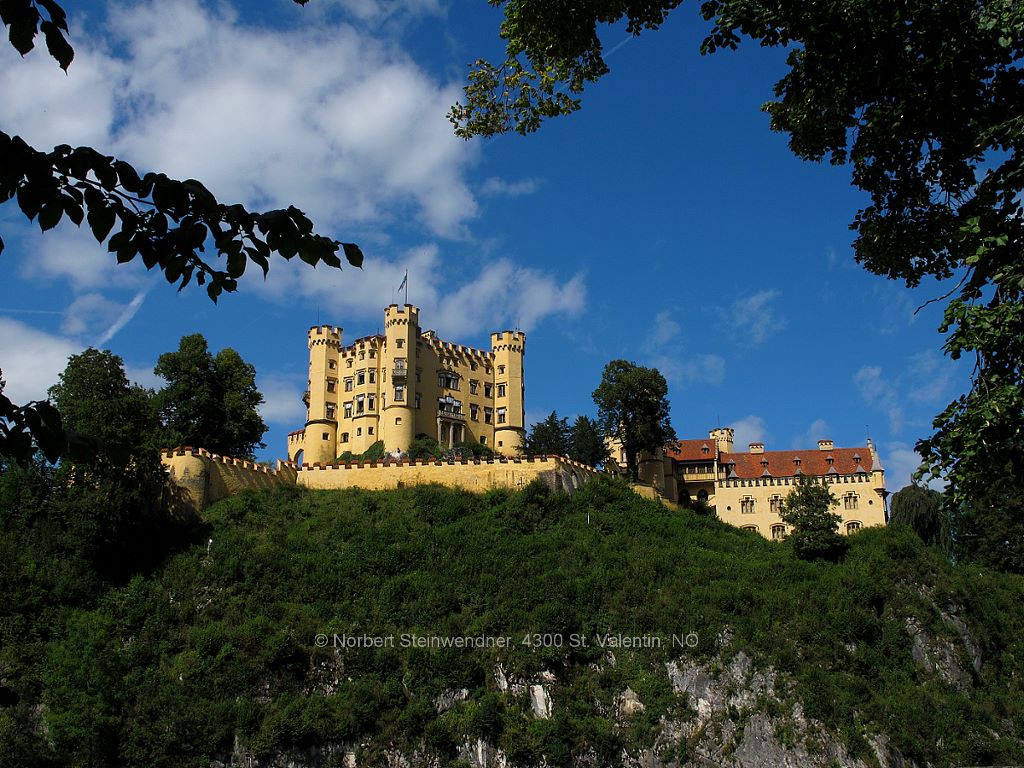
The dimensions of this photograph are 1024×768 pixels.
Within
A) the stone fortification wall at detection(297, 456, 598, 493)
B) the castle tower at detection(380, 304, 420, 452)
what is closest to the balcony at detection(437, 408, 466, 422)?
the castle tower at detection(380, 304, 420, 452)

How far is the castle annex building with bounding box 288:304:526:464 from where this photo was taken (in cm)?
6209

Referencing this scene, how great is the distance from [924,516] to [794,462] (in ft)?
34.7

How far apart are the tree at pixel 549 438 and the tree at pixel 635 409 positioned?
2.61 m

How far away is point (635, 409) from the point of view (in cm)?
6247

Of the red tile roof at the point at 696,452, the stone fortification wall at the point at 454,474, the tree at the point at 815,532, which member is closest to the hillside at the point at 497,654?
the tree at the point at 815,532

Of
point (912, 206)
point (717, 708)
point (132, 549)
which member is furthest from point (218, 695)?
point (912, 206)

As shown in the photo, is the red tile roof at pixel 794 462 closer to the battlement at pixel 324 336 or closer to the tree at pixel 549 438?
the tree at pixel 549 438

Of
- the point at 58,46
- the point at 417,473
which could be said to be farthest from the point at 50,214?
the point at 417,473

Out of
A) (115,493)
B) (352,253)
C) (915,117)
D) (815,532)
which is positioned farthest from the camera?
(815,532)

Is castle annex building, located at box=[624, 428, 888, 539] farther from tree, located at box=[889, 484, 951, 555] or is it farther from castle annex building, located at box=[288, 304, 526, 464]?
castle annex building, located at box=[288, 304, 526, 464]

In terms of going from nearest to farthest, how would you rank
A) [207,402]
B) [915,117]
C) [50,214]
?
[50,214] → [915,117] → [207,402]

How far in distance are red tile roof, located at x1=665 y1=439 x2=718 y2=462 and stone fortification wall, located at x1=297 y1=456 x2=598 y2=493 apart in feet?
61.5

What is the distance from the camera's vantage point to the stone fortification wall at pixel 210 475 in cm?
4738

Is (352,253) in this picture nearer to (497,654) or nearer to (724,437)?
(497,654)
